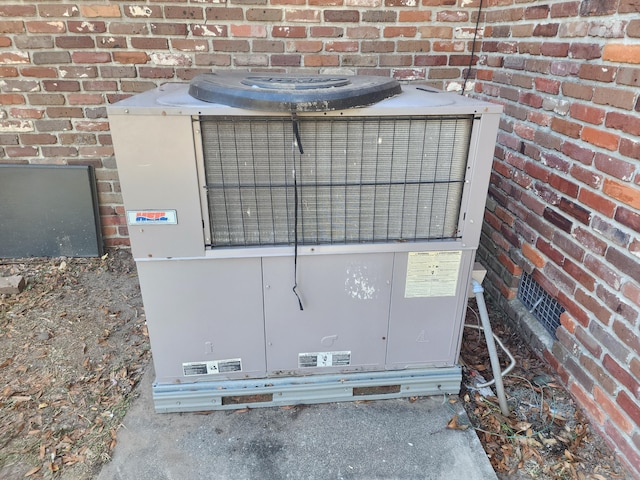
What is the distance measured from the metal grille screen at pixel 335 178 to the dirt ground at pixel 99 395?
0.88 m

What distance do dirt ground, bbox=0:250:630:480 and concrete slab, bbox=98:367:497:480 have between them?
86 mm

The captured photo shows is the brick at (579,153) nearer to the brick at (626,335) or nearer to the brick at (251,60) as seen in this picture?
the brick at (626,335)

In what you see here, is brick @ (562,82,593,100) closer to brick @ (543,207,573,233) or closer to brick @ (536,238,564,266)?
brick @ (543,207,573,233)

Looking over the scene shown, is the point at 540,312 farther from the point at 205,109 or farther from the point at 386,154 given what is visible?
the point at 205,109

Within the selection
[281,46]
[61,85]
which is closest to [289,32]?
[281,46]

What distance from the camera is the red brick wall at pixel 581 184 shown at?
1.60 metres

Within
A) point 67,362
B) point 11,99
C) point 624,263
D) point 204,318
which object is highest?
point 11,99

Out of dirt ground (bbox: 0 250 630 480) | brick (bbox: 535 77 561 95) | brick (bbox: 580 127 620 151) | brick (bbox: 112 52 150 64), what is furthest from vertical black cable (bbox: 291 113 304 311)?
brick (bbox: 112 52 150 64)

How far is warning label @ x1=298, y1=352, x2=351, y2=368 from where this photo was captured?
1.90 m

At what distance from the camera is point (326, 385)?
1924 millimetres

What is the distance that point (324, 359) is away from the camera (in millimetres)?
1914

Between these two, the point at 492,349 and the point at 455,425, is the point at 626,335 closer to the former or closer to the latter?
the point at 492,349

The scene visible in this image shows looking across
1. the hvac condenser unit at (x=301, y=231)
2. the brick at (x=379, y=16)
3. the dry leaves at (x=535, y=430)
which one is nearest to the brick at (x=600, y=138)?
the hvac condenser unit at (x=301, y=231)

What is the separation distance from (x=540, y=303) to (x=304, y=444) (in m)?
1.37
